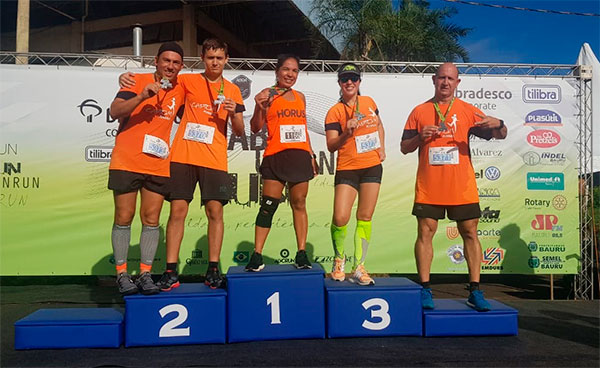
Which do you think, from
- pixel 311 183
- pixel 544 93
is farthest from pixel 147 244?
pixel 544 93

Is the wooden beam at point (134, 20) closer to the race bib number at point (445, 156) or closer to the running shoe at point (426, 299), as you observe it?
the race bib number at point (445, 156)

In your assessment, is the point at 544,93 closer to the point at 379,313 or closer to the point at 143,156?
the point at 379,313

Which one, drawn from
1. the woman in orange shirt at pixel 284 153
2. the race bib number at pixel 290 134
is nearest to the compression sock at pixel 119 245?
the woman in orange shirt at pixel 284 153

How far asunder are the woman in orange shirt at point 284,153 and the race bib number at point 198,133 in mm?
380

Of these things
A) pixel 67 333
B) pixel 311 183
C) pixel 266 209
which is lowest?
pixel 67 333

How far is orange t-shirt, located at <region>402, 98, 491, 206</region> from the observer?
350cm

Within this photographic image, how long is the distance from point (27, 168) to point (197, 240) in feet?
7.00

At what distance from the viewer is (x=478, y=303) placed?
10.8 feet

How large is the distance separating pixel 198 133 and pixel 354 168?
1256mm

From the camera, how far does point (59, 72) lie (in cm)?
528

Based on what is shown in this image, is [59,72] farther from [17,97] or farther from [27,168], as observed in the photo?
[27,168]

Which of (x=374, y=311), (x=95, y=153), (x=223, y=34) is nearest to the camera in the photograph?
(x=374, y=311)

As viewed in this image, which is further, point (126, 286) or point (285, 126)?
point (285, 126)

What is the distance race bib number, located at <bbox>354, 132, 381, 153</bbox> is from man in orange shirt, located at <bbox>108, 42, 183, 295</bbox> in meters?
1.45
